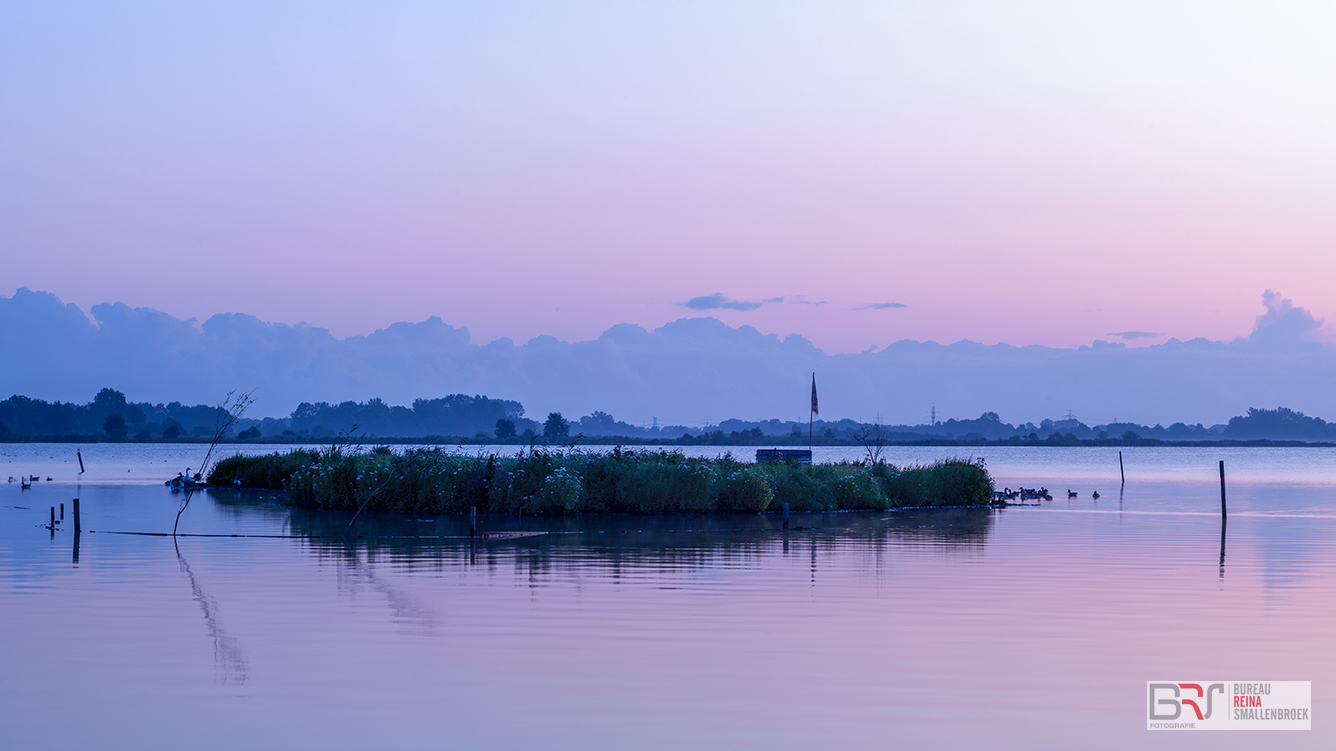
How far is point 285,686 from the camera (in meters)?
15.1

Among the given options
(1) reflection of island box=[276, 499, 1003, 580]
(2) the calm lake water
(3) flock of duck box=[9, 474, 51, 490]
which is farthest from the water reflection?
(3) flock of duck box=[9, 474, 51, 490]

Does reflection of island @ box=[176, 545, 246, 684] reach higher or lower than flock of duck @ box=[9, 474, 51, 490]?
lower

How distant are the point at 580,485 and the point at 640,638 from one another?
88.4 feet

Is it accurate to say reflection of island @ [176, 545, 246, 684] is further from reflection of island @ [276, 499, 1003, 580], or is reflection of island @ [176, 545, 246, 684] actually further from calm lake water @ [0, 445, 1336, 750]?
reflection of island @ [276, 499, 1003, 580]

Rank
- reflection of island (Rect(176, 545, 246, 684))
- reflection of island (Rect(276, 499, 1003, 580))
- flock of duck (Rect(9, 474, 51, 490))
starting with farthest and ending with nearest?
flock of duck (Rect(9, 474, 51, 490)) < reflection of island (Rect(276, 499, 1003, 580)) < reflection of island (Rect(176, 545, 246, 684))

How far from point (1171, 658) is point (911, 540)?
19759 mm

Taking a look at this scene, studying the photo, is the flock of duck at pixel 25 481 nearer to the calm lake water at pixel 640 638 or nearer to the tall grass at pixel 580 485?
the tall grass at pixel 580 485

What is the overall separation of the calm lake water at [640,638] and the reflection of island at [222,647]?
0.25 feet

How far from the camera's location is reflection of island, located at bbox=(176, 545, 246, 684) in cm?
1580

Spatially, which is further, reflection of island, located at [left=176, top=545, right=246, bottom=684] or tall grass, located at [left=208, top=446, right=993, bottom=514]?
tall grass, located at [left=208, top=446, right=993, bottom=514]

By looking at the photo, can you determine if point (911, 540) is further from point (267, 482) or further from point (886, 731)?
point (267, 482)

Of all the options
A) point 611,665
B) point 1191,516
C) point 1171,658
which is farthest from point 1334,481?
point 611,665

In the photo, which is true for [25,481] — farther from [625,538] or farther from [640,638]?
[640,638]

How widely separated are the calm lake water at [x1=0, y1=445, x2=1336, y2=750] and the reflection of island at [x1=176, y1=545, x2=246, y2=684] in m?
0.07
